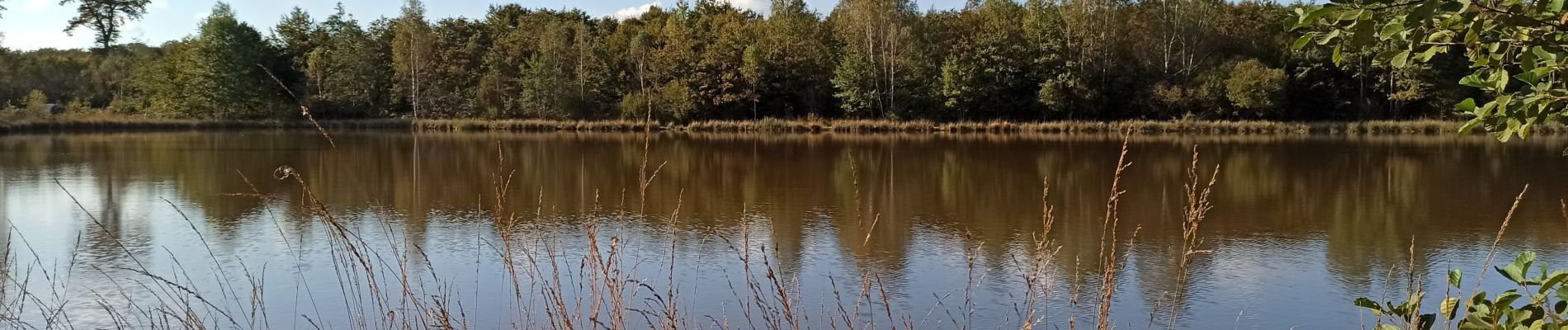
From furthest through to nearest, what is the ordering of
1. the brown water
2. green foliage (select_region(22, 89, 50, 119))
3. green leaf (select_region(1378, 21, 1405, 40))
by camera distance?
green foliage (select_region(22, 89, 50, 119)) → the brown water → green leaf (select_region(1378, 21, 1405, 40))

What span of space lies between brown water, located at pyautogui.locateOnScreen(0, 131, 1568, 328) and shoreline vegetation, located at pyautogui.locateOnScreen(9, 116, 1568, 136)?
16295mm

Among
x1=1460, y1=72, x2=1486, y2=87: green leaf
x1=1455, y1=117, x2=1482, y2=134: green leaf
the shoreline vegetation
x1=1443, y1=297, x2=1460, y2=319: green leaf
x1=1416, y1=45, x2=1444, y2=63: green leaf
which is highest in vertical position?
x1=1416, y1=45, x2=1444, y2=63: green leaf

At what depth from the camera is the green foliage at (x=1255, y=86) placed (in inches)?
1502

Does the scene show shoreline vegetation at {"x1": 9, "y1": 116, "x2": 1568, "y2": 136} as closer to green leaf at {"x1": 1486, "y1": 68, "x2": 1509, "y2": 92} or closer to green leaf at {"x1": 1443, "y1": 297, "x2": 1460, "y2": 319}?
green leaf at {"x1": 1443, "y1": 297, "x2": 1460, "y2": 319}

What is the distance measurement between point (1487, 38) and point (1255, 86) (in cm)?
3906

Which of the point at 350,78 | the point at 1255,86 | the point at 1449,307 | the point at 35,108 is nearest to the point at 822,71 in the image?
the point at 1255,86

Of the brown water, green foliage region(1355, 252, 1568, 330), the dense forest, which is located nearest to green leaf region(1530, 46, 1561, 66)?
green foliage region(1355, 252, 1568, 330)

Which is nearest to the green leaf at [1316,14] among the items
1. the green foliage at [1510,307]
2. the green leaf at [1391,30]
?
the green leaf at [1391,30]

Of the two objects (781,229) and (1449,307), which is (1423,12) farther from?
(781,229)

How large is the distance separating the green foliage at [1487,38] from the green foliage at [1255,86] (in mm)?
38631

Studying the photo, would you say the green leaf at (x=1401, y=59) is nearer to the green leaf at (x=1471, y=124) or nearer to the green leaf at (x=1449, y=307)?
the green leaf at (x=1471, y=124)

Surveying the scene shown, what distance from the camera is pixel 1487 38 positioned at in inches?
97.3

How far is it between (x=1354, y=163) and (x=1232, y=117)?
21625mm

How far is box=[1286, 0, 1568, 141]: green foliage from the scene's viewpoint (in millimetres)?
2244
